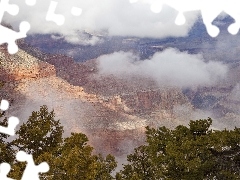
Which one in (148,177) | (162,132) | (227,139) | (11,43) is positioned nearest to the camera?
(11,43)

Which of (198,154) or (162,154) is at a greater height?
(162,154)

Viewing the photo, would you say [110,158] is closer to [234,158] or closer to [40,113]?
[40,113]

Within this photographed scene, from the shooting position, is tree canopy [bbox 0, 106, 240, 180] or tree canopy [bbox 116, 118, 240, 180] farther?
tree canopy [bbox 116, 118, 240, 180]

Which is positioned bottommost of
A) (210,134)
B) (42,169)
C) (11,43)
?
(42,169)

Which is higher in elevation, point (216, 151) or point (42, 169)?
point (216, 151)

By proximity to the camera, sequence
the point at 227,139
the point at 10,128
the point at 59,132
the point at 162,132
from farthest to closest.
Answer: the point at 59,132
the point at 162,132
the point at 227,139
the point at 10,128

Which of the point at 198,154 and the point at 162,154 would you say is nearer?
the point at 198,154

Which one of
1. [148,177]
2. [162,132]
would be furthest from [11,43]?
[148,177]

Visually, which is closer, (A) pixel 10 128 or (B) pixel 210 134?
(A) pixel 10 128

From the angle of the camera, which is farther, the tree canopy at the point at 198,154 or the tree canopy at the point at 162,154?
the tree canopy at the point at 198,154

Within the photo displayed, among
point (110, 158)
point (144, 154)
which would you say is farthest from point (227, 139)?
point (144, 154)
